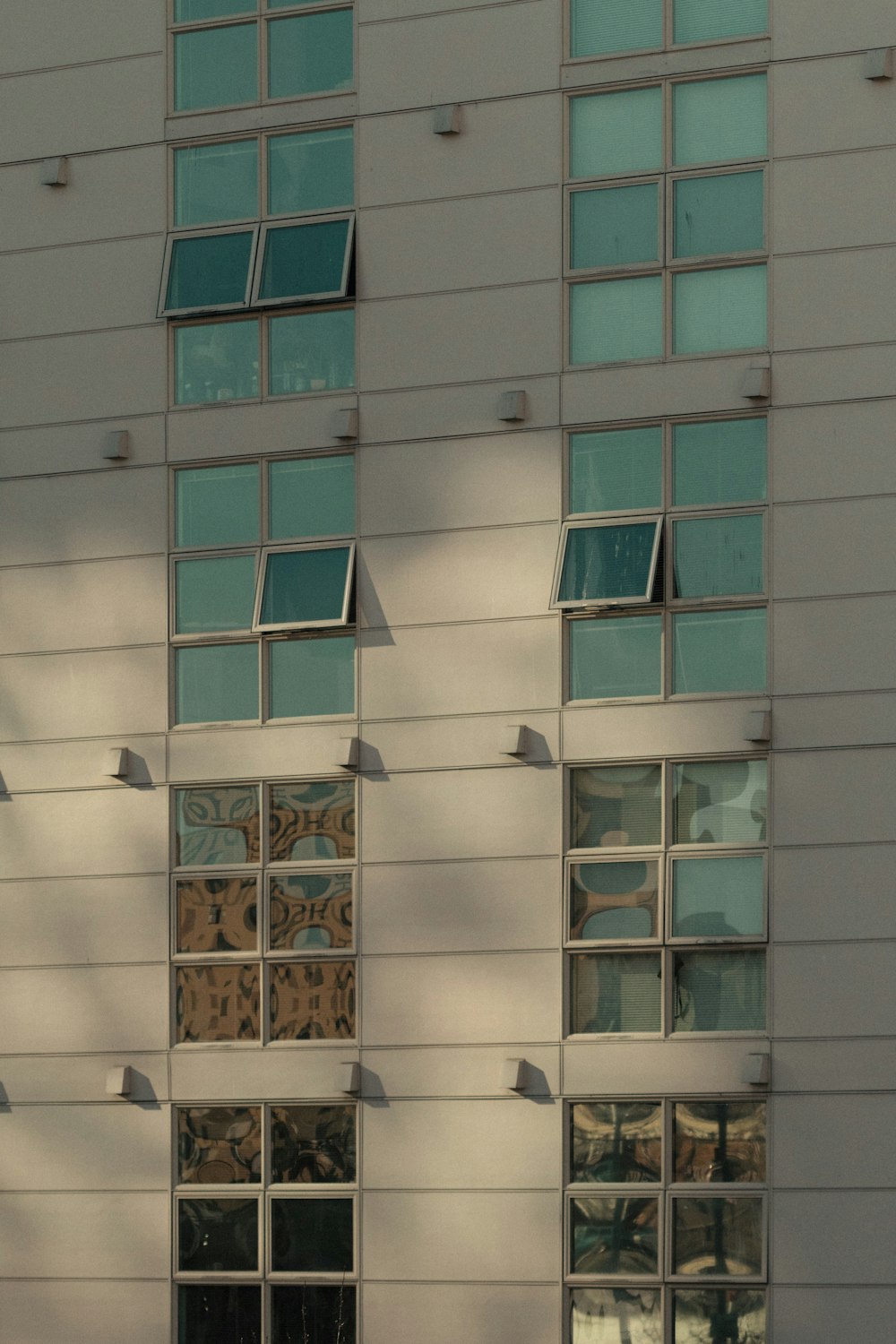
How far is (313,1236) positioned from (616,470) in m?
7.32

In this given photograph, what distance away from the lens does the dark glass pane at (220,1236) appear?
1927 centimetres

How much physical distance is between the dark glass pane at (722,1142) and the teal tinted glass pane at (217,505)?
21.8 ft

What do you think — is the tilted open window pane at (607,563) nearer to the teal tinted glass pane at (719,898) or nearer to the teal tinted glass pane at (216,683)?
the teal tinted glass pane at (719,898)

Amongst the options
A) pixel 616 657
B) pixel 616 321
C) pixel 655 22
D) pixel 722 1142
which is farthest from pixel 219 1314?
pixel 655 22

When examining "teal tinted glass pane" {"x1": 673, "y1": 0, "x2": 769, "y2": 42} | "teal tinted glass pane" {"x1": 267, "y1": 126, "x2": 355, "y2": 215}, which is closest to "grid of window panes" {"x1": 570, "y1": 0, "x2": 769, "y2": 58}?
"teal tinted glass pane" {"x1": 673, "y1": 0, "x2": 769, "y2": 42}

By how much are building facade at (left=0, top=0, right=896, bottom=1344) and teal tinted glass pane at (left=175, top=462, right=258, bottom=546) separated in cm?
6

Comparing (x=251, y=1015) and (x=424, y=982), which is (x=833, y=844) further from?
(x=251, y=1015)

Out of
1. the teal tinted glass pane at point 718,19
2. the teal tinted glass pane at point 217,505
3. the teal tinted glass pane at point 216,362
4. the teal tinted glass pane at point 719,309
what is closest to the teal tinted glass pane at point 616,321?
the teal tinted glass pane at point 719,309

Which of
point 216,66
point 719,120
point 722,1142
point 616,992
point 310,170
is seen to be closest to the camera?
point 722,1142

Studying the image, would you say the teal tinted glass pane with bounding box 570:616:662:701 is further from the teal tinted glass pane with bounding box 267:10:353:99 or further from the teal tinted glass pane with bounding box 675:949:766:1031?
the teal tinted glass pane with bounding box 267:10:353:99

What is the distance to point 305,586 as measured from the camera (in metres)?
19.7

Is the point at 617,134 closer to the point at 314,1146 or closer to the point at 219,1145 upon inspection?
the point at 314,1146

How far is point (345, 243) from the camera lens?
1989cm

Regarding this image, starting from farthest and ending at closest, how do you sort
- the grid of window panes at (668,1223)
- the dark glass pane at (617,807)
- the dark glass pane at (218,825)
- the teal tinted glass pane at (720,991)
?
the dark glass pane at (218,825) → the dark glass pane at (617,807) → the teal tinted glass pane at (720,991) → the grid of window panes at (668,1223)
